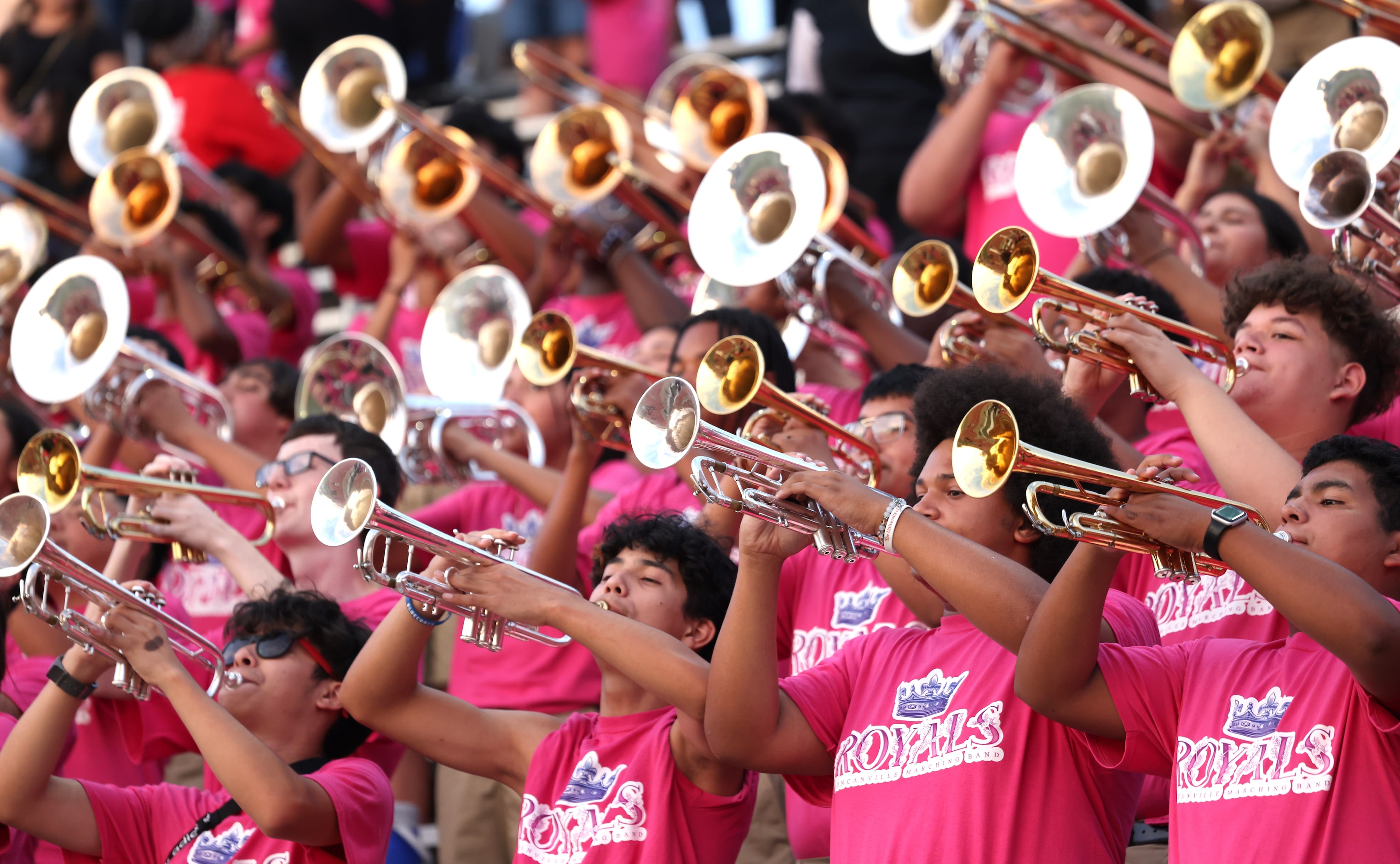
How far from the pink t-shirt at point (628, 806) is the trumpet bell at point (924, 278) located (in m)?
1.30

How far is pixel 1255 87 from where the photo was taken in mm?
4949

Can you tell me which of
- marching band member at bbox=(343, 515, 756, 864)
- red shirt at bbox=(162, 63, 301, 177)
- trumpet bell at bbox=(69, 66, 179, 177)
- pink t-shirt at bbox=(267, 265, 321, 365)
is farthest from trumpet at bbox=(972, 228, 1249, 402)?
red shirt at bbox=(162, 63, 301, 177)

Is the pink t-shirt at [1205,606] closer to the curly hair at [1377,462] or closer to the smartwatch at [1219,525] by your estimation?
the curly hair at [1377,462]

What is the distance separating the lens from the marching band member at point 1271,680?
8.80 feet

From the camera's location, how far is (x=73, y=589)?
398 centimetres

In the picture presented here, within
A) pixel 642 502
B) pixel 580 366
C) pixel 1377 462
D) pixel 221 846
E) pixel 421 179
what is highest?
pixel 421 179

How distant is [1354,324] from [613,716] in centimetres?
185

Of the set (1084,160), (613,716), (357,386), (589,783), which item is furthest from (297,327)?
(589,783)

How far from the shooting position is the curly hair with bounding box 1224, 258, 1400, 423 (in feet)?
12.3

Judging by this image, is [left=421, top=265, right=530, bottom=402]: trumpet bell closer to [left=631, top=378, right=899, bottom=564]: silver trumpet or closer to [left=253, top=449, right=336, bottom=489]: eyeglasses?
[left=253, top=449, right=336, bottom=489]: eyeglasses

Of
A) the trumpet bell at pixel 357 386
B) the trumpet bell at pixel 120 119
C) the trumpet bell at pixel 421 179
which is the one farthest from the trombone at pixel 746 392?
the trumpet bell at pixel 120 119

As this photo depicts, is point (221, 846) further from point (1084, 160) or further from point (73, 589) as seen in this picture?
point (1084, 160)

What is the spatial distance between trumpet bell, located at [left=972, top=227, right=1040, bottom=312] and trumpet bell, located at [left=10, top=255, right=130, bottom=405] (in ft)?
10.4

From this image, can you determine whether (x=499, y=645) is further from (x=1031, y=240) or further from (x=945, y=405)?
(x=1031, y=240)
